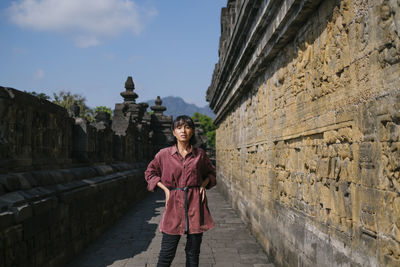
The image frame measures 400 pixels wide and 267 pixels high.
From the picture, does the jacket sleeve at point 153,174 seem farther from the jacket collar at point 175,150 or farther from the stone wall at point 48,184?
the stone wall at point 48,184

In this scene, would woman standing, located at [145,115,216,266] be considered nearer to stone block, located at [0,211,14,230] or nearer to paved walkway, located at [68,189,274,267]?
stone block, located at [0,211,14,230]

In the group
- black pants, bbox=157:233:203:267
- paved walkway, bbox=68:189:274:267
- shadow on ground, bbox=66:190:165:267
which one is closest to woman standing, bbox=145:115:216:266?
black pants, bbox=157:233:203:267

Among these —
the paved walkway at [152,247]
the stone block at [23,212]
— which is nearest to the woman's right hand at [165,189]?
the stone block at [23,212]

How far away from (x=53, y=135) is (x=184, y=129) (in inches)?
98.1

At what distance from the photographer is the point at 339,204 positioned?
9.00 feet

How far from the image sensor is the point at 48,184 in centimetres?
433

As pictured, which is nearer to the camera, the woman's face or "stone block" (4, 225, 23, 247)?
"stone block" (4, 225, 23, 247)

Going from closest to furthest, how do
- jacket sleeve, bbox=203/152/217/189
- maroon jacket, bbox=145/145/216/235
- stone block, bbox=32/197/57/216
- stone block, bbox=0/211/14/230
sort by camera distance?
stone block, bbox=0/211/14/230
maroon jacket, bbox=145/145/216/235
jacket sleeve, bbox=203/152/217/189
stone block, bbox=32/197/57/216

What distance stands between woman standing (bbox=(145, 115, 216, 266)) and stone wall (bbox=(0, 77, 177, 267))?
2.49 feet

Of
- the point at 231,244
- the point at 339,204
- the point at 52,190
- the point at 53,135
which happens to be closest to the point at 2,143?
the point at 52,190

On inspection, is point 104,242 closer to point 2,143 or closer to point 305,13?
point 2,143

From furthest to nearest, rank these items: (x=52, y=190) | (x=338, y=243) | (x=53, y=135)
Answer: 1. (x=53, y=135)
2. (x=52, y=190)
3. (x=338, y=243)

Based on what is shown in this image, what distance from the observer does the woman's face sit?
335 centimetres

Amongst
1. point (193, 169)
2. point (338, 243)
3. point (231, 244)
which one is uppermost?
point (193, 169)
